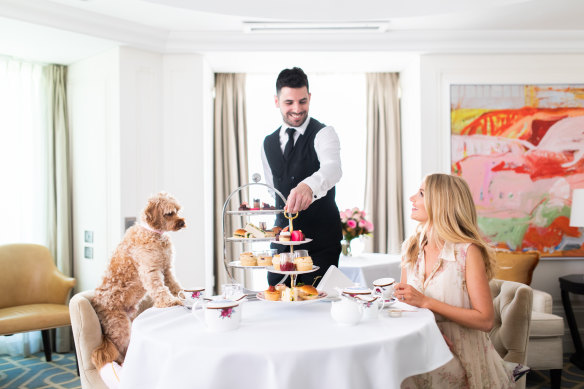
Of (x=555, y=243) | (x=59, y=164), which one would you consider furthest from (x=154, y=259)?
(x=555, y=243)

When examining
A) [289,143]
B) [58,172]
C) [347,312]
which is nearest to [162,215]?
[289,143]

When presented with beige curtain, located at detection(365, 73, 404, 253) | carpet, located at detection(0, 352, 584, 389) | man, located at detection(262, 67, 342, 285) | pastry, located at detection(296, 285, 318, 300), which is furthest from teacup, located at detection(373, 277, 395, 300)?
beige curtain, located at detection(365, 73, 404, 253)

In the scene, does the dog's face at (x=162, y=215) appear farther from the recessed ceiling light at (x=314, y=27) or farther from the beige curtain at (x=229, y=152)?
the beige curtain at (x=229, y=152)

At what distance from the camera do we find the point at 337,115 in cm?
584

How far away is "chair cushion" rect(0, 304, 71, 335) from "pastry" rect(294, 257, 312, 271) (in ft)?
9.06

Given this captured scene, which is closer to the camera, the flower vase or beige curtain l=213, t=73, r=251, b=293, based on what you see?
the flower vase

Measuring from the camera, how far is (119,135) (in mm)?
4512

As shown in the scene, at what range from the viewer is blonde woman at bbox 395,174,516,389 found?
7.00ft

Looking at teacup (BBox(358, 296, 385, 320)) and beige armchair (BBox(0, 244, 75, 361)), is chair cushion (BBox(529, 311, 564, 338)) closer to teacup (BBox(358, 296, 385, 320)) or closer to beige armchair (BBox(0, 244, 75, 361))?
teacup (BBox(358, 296, 385, 320))

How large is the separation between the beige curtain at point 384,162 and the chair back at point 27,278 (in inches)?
130

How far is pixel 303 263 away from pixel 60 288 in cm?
314

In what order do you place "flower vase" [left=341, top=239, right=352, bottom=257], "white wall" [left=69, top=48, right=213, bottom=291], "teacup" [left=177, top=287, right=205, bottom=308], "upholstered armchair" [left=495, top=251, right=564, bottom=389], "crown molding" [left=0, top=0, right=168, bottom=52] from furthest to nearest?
"flower vase" [left=341, top=239, right=352, bottom=257] → "white wall" [left=69, top=48, right=213, bottom=291] → "crown molding" [left=0, top=0, right=168, bottom=52] → "upholstered armchair" [left=495, top=251, right=564, bottom=389] → "teacup" [left=177, top=287, right=205, bottom=308]

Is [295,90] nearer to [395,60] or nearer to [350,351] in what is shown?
[350,351]

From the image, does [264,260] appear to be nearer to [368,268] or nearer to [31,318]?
[368,268]
